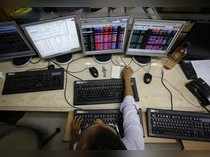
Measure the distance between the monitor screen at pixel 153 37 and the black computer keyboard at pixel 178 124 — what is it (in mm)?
445

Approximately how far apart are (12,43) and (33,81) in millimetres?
295

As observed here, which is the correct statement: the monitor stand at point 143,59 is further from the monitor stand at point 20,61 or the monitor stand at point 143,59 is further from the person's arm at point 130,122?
the monitor stand at point 20,61

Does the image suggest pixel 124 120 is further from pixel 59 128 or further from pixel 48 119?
pixel 48 119

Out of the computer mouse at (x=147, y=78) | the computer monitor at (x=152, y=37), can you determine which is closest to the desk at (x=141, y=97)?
the computer mouse at (x=147, y=78)

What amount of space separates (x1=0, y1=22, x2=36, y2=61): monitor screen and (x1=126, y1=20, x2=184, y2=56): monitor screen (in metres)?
0.73

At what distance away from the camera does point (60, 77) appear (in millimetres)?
1517

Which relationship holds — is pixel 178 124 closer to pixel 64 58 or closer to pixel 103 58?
pixel 103 58

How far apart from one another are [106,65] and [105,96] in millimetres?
277

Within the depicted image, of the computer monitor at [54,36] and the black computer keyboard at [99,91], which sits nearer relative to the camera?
the computer monitor at [54,36]

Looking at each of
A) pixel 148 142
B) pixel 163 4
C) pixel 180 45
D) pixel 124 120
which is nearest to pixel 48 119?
pixel 124 120

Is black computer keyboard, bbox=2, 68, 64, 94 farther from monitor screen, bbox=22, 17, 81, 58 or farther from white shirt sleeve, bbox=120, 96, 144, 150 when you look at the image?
white shirt sleeve, bbox=120, 96, 144, 150

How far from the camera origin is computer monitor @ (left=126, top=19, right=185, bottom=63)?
50.5 inches

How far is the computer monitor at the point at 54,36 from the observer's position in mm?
1284

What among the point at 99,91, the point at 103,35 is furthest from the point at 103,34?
the point at 99,91
